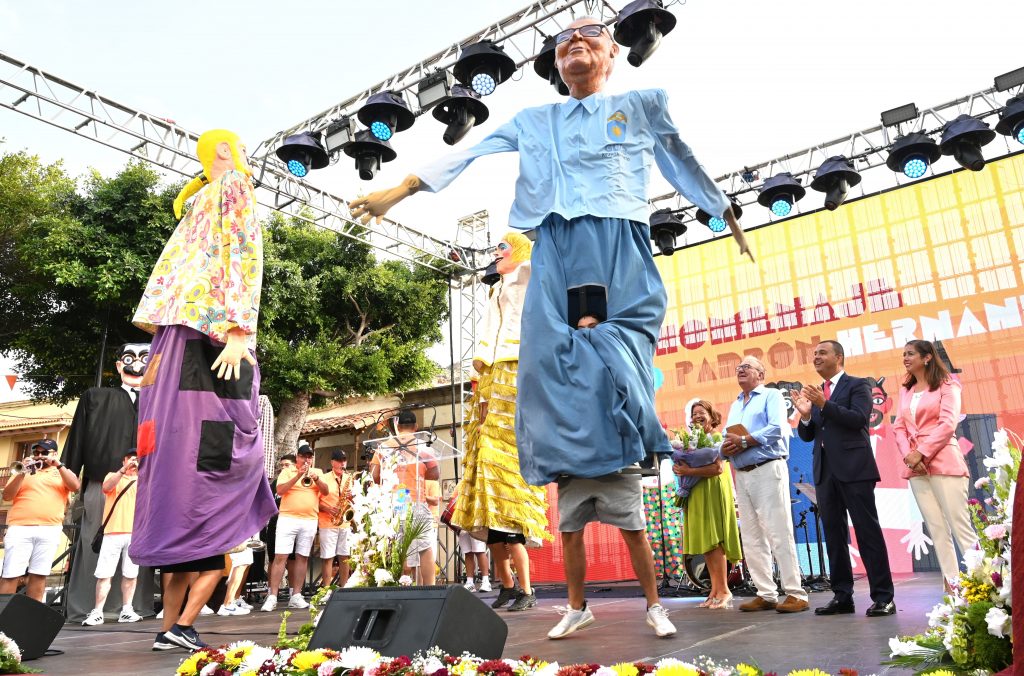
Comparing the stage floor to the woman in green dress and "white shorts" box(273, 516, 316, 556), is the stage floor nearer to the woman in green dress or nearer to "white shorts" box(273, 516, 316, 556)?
the woman in green dress

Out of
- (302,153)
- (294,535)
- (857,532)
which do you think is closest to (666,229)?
(302,153)

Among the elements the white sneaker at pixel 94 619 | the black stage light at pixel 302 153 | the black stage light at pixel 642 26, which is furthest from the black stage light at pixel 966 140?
the white sneaker at pixel 94 619

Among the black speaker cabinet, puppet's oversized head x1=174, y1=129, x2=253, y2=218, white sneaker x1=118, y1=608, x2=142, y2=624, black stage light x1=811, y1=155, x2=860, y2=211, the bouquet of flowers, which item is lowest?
white sneaker x1=118, y1=608, x2=142, y2=624

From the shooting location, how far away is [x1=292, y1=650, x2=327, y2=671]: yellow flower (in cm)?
194

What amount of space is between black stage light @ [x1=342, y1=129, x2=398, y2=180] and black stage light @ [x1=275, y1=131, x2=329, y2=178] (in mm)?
486

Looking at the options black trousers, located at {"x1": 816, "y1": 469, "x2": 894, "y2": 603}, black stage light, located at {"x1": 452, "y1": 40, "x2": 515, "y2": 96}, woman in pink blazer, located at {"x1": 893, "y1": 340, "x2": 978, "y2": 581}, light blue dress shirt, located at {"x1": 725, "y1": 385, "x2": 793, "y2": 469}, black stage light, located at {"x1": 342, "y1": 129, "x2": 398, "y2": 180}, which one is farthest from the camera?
black stage light, located at {"x1": 342, "y1": 129, "x2": 398, "y2": 180}

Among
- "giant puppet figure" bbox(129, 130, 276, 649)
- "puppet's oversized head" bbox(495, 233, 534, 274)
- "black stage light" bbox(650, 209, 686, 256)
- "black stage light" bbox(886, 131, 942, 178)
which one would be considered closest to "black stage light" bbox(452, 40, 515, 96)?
"black stage light" bbox(650, 209, 686, 256)

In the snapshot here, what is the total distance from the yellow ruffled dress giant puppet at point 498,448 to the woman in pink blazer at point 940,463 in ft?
7.99

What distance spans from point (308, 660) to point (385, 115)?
338 inches

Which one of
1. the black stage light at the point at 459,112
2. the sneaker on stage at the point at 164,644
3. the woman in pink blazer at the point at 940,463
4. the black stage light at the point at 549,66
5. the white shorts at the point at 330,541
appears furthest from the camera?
the black stage light at the point at 459,112

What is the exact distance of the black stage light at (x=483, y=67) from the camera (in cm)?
872

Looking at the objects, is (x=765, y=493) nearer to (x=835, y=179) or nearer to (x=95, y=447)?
(x=95, y=447)

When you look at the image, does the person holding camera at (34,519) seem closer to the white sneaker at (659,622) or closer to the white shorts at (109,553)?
the white shorts at (109,553)

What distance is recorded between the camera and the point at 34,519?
234 inches
